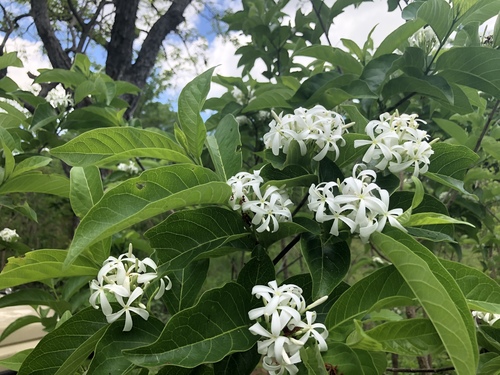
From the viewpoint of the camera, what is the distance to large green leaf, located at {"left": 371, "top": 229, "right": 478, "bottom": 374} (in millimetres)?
455

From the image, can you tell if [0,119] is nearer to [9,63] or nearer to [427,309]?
[9,63]

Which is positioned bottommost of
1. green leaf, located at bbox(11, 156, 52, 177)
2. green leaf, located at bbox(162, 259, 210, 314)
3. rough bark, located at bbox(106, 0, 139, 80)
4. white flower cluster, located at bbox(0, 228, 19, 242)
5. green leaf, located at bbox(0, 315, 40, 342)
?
green leaf, located at bbox(0, 315, 40, 342)

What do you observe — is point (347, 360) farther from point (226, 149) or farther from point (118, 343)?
point (226, 149)

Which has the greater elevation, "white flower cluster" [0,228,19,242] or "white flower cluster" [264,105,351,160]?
"white flower cluster" [0,228,19,242]

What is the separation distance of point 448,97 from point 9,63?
4.71 ft

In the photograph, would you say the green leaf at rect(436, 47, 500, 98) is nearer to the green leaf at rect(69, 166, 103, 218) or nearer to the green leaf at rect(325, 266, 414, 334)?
the green leaf at rect(325, 266, 414, 334)

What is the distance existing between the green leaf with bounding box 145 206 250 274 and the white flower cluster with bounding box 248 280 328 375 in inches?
5.0

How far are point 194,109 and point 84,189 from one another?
0.84ft

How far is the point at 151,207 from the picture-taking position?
0.54m

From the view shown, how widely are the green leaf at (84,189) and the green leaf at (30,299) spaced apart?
57 cm

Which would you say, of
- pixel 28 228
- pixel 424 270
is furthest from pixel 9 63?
pixel 28 228

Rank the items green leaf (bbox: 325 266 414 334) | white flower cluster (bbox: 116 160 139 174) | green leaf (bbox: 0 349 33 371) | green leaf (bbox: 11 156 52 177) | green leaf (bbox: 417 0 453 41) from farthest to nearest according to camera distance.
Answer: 1. white flower cluster (bbox: 116 160 139 174)
2. green leaf (bbox: 11 156 52 177)
3. green leaf (bbox: 417 0 453 41)
4. green leaf (bbox: 0 349 33 371)
5. green leaf (bbox: 325 266 414 334)

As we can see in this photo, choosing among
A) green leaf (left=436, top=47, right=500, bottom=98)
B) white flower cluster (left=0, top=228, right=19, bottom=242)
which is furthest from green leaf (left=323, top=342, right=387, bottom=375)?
white flower cluster (left=0, top=228, right=19, bottom=242)

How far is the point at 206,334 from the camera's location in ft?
1.85
